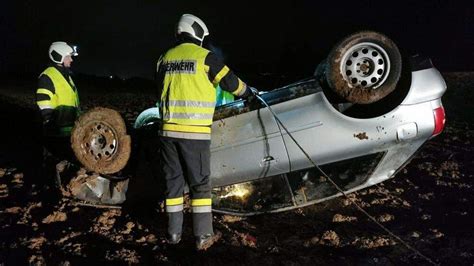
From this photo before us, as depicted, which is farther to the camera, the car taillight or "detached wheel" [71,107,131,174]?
"detached wheel" [71,107,131,174]

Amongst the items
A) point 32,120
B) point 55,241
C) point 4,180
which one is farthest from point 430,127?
point 32,120

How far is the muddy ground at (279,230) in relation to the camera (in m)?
3.01

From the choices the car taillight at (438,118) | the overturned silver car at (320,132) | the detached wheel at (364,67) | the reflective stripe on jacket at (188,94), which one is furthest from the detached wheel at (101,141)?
the car taillight at (438,118)

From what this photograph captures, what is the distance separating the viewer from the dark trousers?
3191mm

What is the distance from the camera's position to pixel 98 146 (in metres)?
3.64

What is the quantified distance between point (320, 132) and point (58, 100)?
2.93 m

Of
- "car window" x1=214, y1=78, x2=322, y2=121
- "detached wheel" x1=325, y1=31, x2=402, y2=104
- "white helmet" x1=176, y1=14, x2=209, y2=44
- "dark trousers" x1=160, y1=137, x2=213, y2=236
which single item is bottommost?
"dark trousers" x1=160, y1=137, x2=213, y2=236

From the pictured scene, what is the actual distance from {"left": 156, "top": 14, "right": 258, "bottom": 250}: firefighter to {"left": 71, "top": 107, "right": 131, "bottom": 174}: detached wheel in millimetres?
549

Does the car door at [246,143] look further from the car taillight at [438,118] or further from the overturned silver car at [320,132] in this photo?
the car taillight at [438,118]

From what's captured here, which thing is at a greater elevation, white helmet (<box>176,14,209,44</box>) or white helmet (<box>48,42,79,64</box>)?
white helmet (<box>176,14,209,44</box>)

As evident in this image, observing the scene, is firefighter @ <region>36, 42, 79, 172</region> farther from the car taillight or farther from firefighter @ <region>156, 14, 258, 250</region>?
the car taillight

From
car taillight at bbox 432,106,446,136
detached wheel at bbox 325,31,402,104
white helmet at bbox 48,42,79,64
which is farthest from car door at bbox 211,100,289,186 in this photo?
white helmet at bbox 48,42,79,64

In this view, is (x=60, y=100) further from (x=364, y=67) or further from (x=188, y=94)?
(x=364, y=67)

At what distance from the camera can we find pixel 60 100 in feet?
14.5
